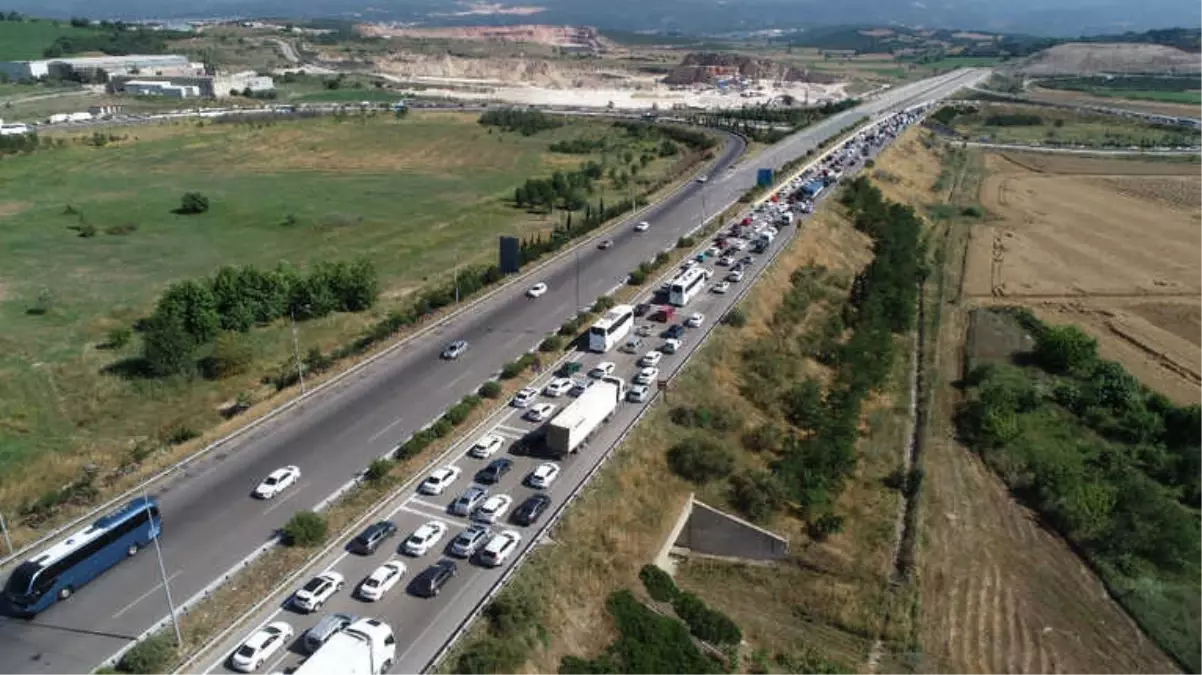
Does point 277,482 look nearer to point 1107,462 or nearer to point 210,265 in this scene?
point 1107,462

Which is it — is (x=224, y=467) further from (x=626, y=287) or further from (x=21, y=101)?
(x=21, y=101)

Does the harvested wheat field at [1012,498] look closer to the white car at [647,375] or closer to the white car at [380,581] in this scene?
the white car at [647,375]

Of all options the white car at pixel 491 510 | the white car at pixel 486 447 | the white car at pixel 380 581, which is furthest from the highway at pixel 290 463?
the white car at pixel 486 447

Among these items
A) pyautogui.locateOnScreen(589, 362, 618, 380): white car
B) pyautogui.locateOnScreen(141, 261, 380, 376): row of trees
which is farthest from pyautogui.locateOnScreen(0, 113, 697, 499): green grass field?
pyautogui.locateOnScreen(589, 362, 618, 380): white car

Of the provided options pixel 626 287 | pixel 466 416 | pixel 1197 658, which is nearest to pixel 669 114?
pixel 626 287

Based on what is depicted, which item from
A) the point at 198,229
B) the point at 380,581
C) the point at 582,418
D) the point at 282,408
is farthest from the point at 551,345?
the point at 198,229

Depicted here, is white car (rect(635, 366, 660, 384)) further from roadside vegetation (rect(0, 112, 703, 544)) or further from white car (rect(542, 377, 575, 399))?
roadside vegetation (rect(0, 112, 703, 544))
